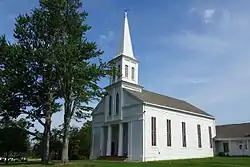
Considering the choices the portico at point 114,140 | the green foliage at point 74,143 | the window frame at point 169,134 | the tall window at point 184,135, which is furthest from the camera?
the green foliage at point 74,143

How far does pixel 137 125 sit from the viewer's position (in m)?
40.4

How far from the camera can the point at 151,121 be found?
134 feet

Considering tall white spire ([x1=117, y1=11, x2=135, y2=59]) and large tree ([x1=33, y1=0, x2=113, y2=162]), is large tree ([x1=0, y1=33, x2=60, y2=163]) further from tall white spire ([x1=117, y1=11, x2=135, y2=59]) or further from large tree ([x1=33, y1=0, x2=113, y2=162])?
tall white spire ([x1=117, y1=11, x2=135, y2=59])

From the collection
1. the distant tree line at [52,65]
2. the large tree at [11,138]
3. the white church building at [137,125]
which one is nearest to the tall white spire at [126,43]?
the white church building at [137,125]

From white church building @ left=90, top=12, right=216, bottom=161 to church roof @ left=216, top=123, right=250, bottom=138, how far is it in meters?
5.28

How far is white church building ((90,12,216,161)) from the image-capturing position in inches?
1583

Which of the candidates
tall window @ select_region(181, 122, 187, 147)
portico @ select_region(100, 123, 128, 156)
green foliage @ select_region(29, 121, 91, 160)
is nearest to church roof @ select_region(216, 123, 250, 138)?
tall window @ select_region(181, 122, 187, 147)

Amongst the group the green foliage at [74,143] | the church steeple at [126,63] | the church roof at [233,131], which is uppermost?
the church steeple at [126,63]

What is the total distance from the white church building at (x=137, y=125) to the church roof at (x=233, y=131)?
17.3 ft

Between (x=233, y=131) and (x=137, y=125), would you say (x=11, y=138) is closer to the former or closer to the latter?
(x=137, y=125)

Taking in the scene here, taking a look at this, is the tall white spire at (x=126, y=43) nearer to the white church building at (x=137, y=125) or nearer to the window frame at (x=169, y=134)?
the white church building at (x=137, y=125)

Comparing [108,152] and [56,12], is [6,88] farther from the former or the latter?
[108,152]

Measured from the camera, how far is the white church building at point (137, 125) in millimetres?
40219

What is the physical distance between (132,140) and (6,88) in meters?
17.3
